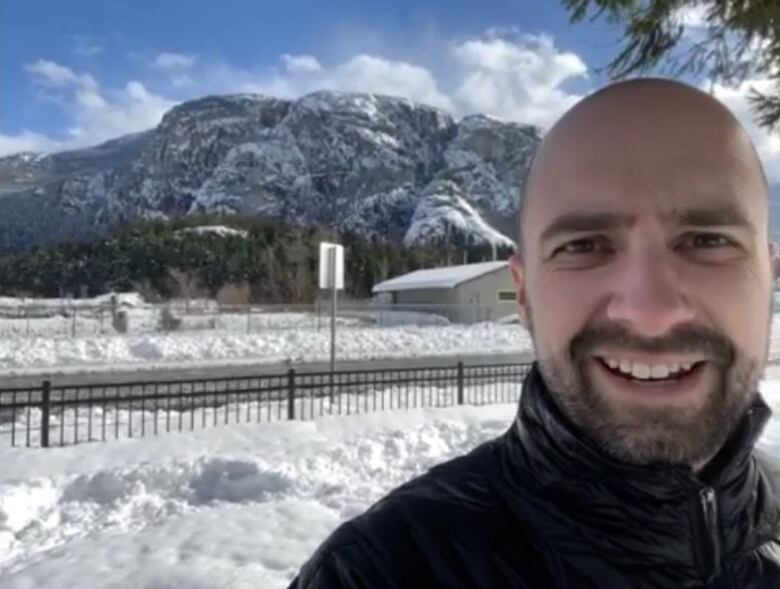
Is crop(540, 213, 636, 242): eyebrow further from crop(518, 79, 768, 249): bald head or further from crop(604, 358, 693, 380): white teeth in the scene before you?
crop(604, 358, 693, 380): white teeth

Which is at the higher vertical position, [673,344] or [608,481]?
[673,344]

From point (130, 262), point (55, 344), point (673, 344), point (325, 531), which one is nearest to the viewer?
point (673, 344)

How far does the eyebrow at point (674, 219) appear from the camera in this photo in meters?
0.98

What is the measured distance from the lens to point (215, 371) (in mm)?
17094

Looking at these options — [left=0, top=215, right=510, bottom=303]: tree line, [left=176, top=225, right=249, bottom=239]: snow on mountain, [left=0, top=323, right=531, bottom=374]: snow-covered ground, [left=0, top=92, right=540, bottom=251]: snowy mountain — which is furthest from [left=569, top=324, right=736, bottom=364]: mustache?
[left=0, top=92, right=540, bottom=251]: snowy mountain

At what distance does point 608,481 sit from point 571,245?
35cm

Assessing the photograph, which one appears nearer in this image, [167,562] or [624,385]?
[624,385]

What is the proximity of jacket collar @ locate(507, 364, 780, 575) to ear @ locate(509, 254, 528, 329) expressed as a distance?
0.15 metres

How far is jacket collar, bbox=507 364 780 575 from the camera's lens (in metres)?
0.93

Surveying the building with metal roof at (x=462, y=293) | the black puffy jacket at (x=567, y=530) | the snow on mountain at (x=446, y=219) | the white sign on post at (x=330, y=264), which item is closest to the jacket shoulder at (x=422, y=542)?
the black puffy jacket at (x=567, y=530)

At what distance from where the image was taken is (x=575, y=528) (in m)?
0.95

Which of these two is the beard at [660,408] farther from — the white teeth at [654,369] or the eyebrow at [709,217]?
the eyebrow at [709,217]

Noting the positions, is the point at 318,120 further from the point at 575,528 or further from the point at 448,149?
the point at 575,528

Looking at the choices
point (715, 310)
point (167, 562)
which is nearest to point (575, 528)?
point (715, 310)
